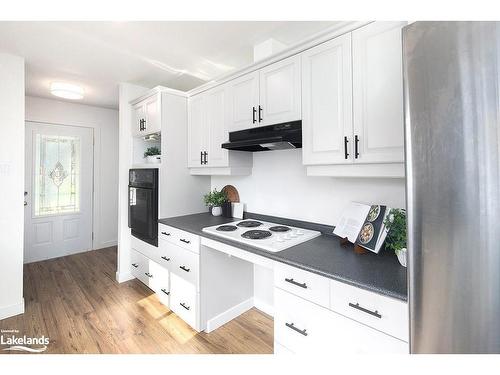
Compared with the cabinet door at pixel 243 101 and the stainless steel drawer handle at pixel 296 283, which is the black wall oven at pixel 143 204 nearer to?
the cabinet door at pixel 243 101

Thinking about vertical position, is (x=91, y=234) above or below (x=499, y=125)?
below

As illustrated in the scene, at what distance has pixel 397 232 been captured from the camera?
1.25 m

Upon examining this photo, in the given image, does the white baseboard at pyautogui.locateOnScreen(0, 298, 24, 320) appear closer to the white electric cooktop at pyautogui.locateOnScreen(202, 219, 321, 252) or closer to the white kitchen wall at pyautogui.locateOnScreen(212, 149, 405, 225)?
the white electric cooktop at pyautogui.locateOnScreen(202, 219, 321, 252)

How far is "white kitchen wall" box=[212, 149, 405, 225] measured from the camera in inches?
64.6

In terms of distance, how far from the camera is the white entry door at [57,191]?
3541 millimetres

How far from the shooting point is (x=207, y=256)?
197 cm

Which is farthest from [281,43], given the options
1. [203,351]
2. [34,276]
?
[34,276]

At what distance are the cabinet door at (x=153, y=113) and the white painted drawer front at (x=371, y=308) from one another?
2.23 m

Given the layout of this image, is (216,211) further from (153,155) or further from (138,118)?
(138,118)

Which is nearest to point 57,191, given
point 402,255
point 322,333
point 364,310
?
point 322,333

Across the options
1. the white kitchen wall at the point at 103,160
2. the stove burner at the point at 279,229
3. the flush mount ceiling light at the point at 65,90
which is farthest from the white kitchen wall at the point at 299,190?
the white kitchen wall at the point at 103,160

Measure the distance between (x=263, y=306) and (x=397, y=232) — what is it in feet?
5.09
